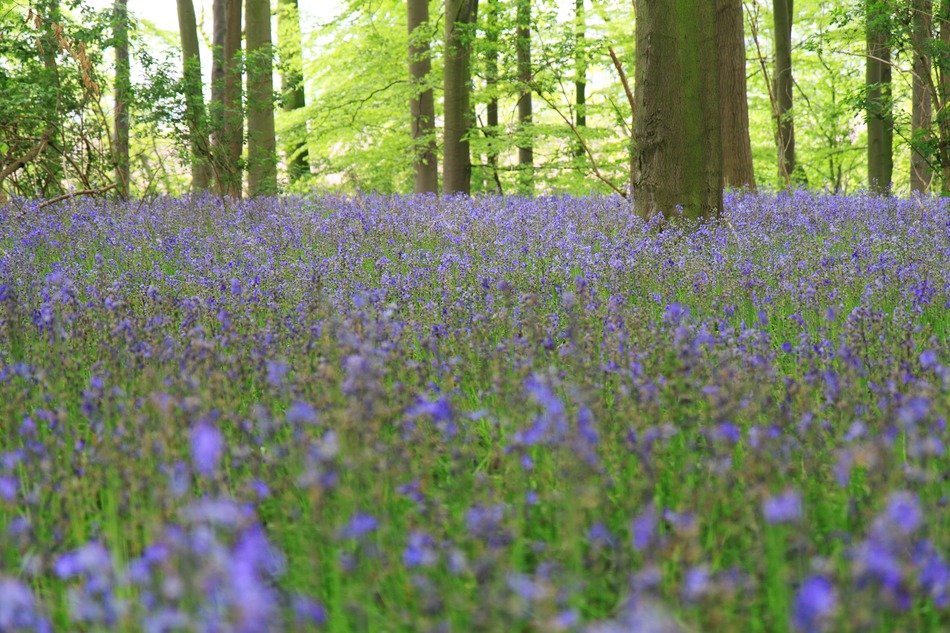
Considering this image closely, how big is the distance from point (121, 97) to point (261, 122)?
273 cm

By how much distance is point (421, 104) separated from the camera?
14438 millimetres

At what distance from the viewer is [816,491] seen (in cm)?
219

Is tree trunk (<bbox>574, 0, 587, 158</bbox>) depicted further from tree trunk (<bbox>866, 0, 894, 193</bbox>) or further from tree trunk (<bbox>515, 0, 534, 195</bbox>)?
tree trunk (<bbox>866, 0, 894, 193</bbox>)

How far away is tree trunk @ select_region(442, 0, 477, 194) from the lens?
41.0 ft

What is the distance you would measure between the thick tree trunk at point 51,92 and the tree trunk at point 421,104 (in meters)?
5.31

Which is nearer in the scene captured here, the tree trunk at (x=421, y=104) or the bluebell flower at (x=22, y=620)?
the bluebell flower at (x=22, y=620)

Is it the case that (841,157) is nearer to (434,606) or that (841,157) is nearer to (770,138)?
(770,138)

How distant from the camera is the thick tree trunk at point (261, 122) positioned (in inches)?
456

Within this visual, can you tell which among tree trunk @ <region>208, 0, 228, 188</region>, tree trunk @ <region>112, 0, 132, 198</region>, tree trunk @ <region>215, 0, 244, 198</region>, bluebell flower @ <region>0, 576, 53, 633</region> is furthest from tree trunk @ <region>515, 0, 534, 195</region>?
bluebell flower @ <region>0, 576, 53, 633</region>

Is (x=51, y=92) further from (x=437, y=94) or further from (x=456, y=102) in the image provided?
(x=437, y=94)

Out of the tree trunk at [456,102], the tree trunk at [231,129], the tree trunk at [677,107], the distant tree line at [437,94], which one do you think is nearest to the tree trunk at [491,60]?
the distant tree line at [437,94]

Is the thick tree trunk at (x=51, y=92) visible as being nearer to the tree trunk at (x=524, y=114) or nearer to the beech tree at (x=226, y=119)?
the beech tree at (x=226, y=119)

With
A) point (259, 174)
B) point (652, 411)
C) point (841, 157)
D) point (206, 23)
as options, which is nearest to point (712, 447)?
point (652, 411)

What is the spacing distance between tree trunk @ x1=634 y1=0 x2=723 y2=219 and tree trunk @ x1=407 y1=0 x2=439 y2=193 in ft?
24.4
